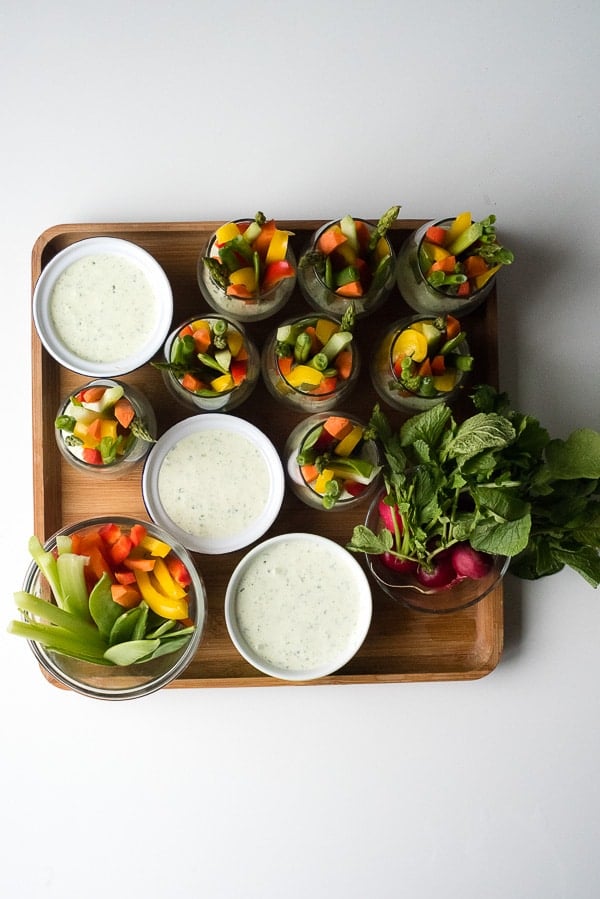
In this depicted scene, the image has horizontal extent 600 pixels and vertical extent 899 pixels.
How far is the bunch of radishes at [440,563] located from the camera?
116 centimetres

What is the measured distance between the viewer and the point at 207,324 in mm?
1141

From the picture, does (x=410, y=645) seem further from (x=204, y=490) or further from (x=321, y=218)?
(x=321, y=218)

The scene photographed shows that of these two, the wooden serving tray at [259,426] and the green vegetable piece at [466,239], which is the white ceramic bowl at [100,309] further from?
the green vegetable piece at [466,239]

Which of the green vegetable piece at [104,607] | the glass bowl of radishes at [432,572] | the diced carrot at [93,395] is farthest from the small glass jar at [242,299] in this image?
the green vegetable piece at [104,607]

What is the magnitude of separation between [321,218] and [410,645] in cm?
75

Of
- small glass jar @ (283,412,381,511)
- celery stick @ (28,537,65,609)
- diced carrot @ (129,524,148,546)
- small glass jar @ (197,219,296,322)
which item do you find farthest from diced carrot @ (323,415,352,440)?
celery stick @ (28,537,65,609)

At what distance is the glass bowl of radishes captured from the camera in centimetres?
116

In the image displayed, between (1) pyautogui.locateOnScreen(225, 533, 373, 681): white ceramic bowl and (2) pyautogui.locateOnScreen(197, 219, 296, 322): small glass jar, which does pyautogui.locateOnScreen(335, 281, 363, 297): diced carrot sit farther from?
(1) pyautogui.locateOnScreen(225, 533, 373, 681): white ceramic bowl

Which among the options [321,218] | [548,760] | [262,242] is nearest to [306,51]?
[321,218]

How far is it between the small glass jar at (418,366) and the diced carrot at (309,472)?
7.2 inches

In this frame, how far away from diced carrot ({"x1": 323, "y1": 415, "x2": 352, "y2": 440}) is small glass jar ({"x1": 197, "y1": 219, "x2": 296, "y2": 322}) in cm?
21

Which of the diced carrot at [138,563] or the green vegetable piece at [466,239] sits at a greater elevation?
the green vegetable piece at [466,239]

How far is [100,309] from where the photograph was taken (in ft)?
3.93

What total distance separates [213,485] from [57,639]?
324 millimetres
